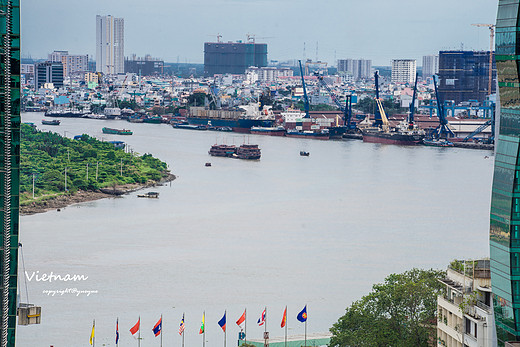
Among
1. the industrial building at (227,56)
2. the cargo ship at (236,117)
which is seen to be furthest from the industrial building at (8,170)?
the industrial building at (227,56)

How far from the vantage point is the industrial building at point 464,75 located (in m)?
35.5

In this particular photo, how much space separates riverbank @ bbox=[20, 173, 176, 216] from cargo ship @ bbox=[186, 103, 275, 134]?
13.5m

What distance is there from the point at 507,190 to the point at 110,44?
194 feet

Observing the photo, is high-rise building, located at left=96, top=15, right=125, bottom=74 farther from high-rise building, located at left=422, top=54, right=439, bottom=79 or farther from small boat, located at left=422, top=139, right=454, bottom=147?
small boat, located at left=422, top=139, right=454, bottom=147

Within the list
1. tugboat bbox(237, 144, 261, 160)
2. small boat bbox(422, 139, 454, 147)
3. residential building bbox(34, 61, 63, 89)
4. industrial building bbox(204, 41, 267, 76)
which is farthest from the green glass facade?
industrial building bbox(204, 41, 267, 76)

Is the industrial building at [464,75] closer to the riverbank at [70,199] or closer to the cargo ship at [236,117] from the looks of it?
the cargo ship at [236,117]

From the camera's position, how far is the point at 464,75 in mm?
35875

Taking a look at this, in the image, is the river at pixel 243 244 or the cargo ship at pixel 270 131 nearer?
the river at pixel 243 244

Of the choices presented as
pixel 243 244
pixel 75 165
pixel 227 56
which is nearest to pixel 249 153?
pixel 75 165

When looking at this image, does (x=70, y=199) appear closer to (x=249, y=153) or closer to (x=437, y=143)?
(x=249, y=153)

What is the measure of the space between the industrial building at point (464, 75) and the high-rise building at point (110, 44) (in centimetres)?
2918

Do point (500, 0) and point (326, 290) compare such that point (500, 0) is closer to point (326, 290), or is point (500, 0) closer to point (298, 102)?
point (326, 290)

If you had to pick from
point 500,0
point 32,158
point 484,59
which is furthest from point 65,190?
point 484,59

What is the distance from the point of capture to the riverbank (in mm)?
12312
